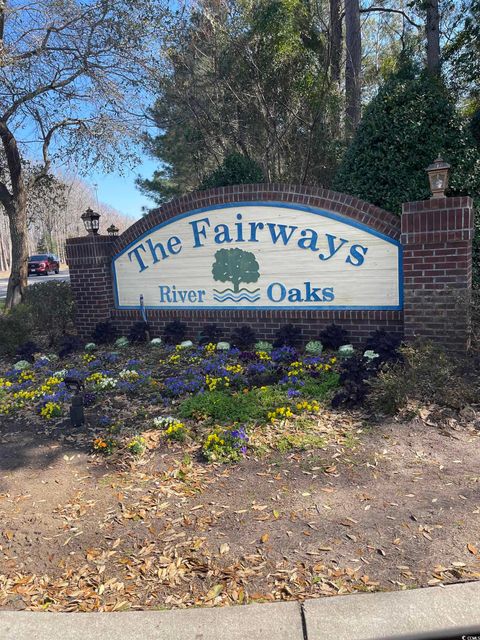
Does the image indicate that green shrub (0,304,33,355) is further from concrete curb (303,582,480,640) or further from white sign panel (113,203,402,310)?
concrete curb (303,582,480,640)

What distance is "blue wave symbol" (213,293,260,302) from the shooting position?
6.69 metres

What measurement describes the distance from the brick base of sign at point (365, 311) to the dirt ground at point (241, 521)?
1.80 metres

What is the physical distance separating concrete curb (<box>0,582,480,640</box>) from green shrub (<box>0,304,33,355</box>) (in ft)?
18.2

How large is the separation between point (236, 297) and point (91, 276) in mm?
2490

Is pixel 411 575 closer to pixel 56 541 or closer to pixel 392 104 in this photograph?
pixel 56 541

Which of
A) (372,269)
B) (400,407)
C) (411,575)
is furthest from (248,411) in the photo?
(372,269)

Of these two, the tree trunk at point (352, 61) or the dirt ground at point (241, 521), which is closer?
the dirt ground at point (241, 521)

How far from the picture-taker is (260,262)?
657cm

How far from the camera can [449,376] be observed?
169 inches

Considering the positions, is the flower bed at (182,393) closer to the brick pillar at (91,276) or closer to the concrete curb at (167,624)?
the brick pillar at (91,276)

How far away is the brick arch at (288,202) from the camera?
19.1 ft

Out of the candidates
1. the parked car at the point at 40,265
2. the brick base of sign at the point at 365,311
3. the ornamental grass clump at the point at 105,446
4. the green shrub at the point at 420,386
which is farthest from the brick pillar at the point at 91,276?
the parked car at the point at 40,265

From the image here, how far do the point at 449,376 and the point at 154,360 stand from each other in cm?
359

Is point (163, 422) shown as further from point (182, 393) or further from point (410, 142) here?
point (410, 142)
